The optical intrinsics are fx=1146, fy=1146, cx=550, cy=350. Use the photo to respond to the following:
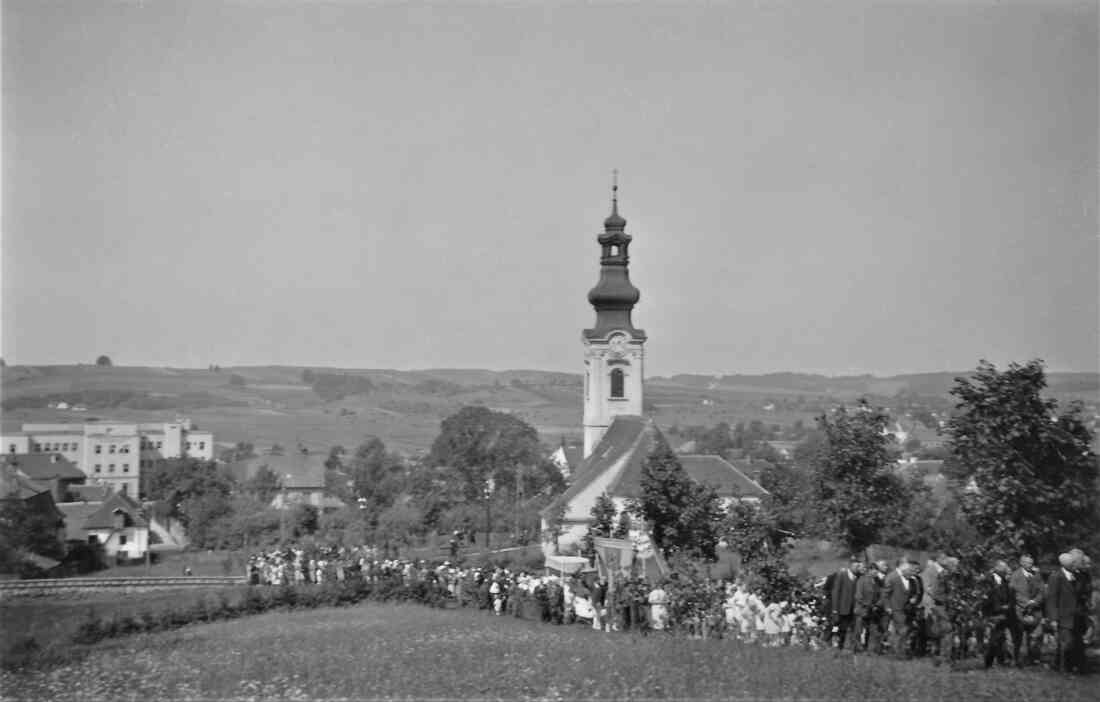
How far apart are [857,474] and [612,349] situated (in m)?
37.6

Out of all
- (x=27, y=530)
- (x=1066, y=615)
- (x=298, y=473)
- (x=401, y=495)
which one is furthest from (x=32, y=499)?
(x=298, y=473)

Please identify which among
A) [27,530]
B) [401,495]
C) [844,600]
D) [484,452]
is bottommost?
[401,495]

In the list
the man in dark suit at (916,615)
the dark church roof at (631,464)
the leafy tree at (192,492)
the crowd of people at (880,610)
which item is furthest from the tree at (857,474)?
the leafy tree at (192,492)

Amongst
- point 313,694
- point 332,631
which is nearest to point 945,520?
point 332,631

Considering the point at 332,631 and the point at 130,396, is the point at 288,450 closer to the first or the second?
the point at 130,396

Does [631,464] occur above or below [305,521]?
above

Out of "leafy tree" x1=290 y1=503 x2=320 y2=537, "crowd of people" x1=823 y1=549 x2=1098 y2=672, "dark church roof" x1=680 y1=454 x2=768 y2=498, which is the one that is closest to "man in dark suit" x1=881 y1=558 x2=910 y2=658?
"crowd of people" x1=823 y1=549 x2=1098 y2=672

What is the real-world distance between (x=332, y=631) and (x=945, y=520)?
40900 millimetres

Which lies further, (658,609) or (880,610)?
(658,609)

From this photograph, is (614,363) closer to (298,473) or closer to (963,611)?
(298,473)

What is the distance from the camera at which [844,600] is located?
63.3ft

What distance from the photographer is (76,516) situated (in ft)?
196

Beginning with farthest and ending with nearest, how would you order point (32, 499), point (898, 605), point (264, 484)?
1. point (264, 484)
2. point (32, 499)
3. point (898, 605)

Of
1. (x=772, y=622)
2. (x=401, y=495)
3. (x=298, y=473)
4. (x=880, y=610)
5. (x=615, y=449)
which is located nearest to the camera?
(x=880, y=610)
